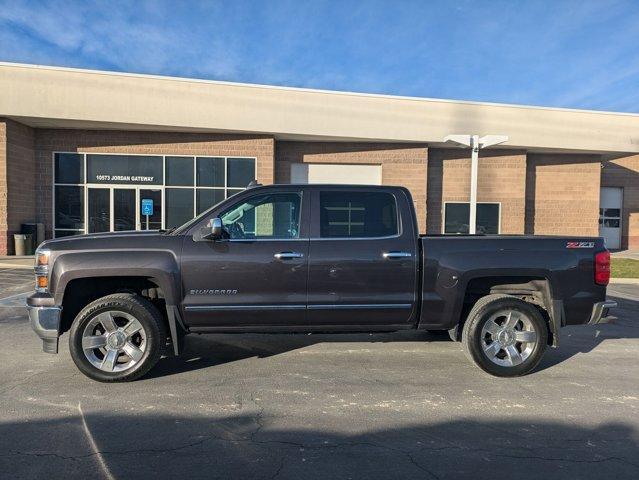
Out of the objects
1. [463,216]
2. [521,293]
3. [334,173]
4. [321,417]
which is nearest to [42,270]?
[321,417]

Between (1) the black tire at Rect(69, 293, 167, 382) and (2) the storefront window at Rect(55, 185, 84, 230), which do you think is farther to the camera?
(2) the storefront window at Rect(55, 185, 84, 230)

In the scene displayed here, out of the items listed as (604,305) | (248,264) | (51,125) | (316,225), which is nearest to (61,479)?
(248,264)

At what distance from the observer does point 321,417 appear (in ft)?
13.0

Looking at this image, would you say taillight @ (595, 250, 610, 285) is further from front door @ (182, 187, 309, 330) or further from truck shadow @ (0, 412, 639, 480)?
front door @ (182, 187, 309, 330)

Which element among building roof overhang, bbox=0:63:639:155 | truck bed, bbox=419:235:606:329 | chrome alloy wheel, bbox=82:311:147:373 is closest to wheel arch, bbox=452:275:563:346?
truck bed, bbox=419:235:606:329

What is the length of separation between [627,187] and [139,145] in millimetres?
23160

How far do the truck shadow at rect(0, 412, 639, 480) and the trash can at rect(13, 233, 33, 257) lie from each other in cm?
1460

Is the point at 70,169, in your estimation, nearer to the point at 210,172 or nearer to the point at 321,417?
the point at 210,172

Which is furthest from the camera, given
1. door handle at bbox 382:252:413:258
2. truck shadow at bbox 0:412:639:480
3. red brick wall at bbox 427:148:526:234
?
red brick wall at bbox 427:148:526:234

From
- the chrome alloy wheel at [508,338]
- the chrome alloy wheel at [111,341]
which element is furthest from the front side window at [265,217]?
the chrome alloy wheel at [508,338]

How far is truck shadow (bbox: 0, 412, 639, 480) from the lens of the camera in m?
3.12

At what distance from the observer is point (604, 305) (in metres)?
5.10

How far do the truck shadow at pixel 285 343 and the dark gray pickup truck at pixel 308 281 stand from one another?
59 cm

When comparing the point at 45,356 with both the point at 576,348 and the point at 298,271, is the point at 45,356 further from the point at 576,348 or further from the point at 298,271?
the point at 576,348
